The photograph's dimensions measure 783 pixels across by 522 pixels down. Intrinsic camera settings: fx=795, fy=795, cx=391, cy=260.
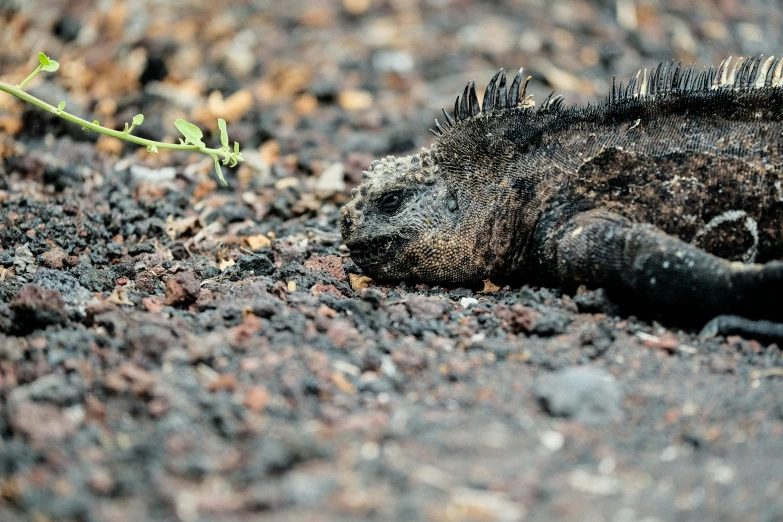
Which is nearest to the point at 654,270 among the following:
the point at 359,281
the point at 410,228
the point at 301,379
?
the point at 410,228

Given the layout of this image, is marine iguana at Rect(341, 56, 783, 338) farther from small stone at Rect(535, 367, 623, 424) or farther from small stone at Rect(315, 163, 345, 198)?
small stone at Rect(315, 163, 345, 198)

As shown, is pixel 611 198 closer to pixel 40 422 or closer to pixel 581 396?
pixel 581 396

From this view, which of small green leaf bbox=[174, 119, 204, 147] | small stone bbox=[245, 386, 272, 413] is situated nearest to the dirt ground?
small stone bbox=[245, 386, 272, 413]

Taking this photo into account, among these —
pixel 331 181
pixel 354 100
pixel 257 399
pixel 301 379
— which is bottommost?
pixel 257 399

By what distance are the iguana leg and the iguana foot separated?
0.11 feet

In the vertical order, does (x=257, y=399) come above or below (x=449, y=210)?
below

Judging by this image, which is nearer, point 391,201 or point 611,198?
point 611,198

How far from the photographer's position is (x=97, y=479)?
2.80 metres

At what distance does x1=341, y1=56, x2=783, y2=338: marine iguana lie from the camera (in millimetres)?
4375

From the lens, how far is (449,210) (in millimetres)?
5254

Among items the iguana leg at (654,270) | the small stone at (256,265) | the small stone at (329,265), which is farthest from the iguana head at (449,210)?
the small stone at (256,265)

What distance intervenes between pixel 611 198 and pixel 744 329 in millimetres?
1183

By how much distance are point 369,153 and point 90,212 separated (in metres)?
2.86

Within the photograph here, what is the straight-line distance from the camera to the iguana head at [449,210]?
5.17m
